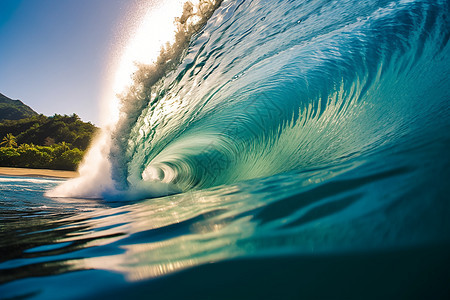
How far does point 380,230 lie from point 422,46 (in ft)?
11.0

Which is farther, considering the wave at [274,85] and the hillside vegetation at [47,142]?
the hillside vegetation at [47,142]

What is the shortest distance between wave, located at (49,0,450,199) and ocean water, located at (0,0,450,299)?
0.07 feet

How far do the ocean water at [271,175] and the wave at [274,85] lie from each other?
0.07 ft

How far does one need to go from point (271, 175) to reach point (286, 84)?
1.94m

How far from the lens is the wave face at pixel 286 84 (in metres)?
2.67

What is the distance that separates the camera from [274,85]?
13.3ft

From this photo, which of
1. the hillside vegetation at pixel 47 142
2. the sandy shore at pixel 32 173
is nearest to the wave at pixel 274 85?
the sandy shore at pixel 32 173

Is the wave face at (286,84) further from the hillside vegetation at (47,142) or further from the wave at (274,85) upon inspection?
the hillside vegetation at (47,142)

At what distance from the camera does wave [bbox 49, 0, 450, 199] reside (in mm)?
2701

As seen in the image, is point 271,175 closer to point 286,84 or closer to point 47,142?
point 286,84

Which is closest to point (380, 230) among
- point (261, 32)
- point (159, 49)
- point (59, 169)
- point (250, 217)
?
point (250, 217)

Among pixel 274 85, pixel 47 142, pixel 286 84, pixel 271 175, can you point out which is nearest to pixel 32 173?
pixel 274 85

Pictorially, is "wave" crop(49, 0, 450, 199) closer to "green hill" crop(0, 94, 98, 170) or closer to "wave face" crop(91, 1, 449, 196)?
"wave face" crop(91, 1, 449, 196)

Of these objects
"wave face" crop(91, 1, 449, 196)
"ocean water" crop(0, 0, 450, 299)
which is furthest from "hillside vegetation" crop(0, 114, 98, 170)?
"wave face" crop(91, 1, 449, 196)
